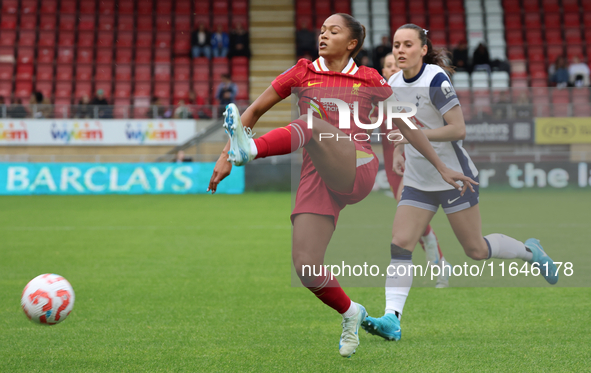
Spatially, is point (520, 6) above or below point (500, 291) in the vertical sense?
above

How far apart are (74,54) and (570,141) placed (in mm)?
14453

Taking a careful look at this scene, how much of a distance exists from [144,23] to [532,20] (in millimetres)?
12809

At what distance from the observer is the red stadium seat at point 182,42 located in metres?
19.8

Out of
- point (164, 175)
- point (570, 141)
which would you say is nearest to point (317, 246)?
point (164, 175)

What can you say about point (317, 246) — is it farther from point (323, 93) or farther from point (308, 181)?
point (323, 93)

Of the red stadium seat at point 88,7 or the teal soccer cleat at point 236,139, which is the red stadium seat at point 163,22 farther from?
the teal soccer cleat at point 236,139

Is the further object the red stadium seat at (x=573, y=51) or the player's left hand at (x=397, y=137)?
the red stadium seat at (x=573, y=51)

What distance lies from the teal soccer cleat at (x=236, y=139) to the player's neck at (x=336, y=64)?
0.71 m


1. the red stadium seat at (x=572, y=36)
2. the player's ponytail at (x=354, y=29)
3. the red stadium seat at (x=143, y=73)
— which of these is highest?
the red stadium seat at (x=572, y=36)

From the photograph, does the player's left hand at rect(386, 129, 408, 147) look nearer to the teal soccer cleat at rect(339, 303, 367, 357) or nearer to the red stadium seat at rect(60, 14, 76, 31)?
the teal soccer cleat at rect(339, 303, 367, 357)

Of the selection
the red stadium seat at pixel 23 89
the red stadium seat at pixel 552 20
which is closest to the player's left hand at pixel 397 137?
the red stadium seat at pixel 23 89

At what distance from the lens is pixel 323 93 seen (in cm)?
310

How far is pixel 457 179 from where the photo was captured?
350 cm

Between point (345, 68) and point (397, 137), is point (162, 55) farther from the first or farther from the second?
point (345, 68)
